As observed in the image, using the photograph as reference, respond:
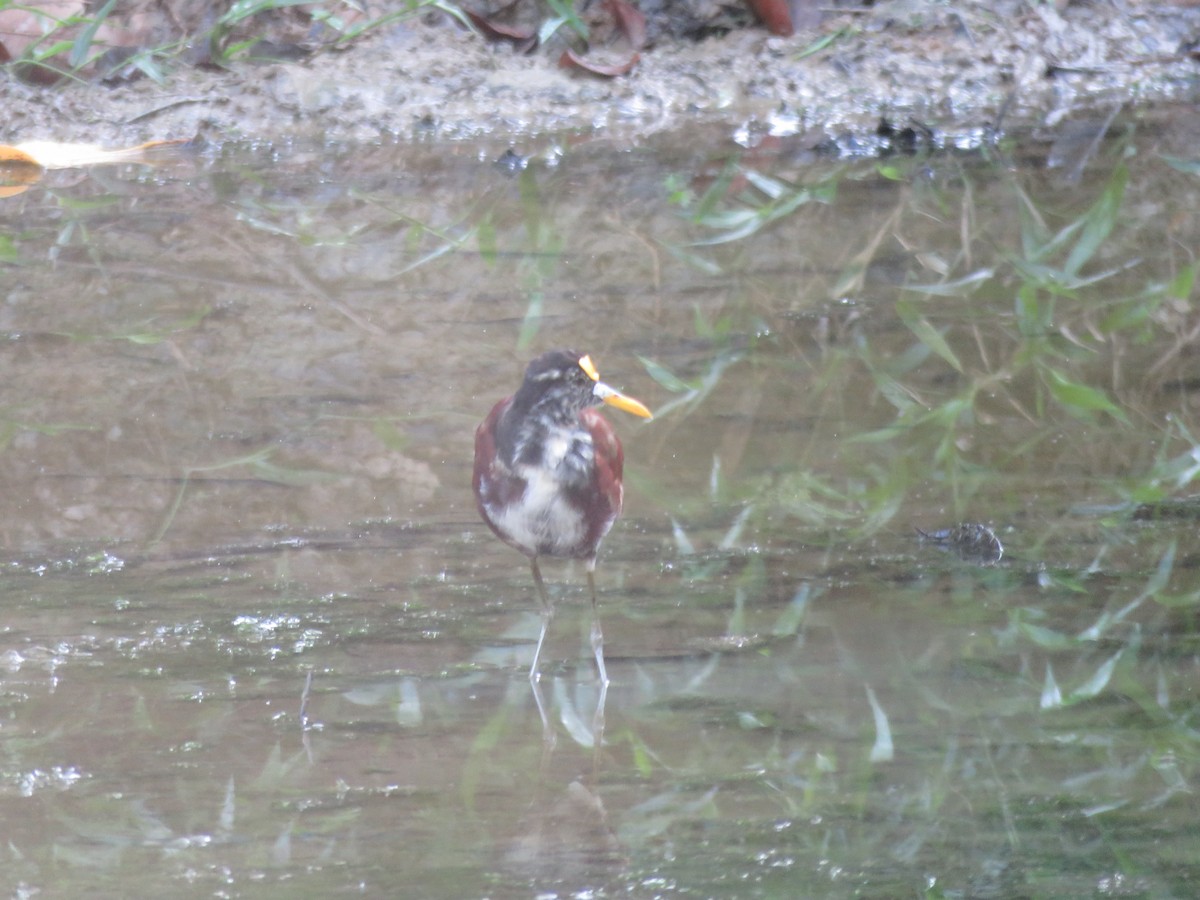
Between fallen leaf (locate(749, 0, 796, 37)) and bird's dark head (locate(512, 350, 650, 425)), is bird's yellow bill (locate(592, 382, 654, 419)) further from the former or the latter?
fallen leaf (locate(749, 0, 796, 37))

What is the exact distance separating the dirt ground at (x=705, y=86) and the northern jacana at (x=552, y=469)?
4.34 meters

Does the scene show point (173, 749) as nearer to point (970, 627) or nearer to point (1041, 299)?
point (970, 627)

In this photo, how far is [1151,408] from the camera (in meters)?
4.27

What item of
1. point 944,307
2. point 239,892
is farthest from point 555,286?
point 239,892

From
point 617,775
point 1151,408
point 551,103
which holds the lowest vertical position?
point 551,103

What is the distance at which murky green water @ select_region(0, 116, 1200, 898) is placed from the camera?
2617mm

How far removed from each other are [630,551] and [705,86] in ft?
15.8

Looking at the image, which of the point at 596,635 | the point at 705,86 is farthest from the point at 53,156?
the point at 596,635

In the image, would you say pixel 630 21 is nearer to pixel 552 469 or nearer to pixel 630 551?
pixel 630 551

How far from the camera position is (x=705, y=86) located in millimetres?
8078

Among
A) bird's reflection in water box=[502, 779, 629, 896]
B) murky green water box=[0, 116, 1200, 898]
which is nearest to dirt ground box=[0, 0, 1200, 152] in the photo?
murky green water box=[0, 116, 1200, 898]

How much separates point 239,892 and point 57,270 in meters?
3.67

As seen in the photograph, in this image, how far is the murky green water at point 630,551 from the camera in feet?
8.59

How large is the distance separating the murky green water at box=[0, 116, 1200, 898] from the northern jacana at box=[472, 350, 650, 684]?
0.21 m
